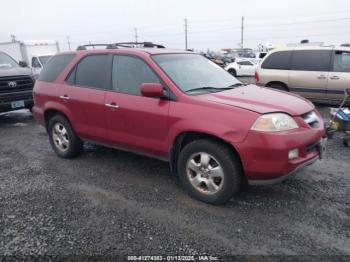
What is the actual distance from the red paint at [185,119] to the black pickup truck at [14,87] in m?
3.71

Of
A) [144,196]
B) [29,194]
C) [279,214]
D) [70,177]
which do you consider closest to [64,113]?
[70,177]

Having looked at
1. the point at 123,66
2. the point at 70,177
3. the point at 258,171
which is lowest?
the point at 70,177

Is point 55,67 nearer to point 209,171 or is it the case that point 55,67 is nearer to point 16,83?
point 209,171

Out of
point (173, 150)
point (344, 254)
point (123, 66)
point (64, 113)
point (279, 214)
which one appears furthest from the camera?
point (64, 113)

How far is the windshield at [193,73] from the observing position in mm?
4004

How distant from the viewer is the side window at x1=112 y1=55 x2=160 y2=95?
413cm

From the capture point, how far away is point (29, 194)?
4.15 m

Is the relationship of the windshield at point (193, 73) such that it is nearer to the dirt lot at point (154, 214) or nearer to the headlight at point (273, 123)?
the headlight at point (273, 123)

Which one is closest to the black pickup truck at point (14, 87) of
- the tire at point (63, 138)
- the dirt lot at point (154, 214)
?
the tire at point (63, 138)

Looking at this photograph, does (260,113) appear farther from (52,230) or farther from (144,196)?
(52,230)

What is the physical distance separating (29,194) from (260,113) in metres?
3.01

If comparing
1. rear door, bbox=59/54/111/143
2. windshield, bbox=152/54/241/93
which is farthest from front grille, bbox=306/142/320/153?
rear door, bbox=59/54/111/143

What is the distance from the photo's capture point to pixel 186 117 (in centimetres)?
363

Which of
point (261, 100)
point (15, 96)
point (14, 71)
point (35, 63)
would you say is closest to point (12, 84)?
point (15, 96)
